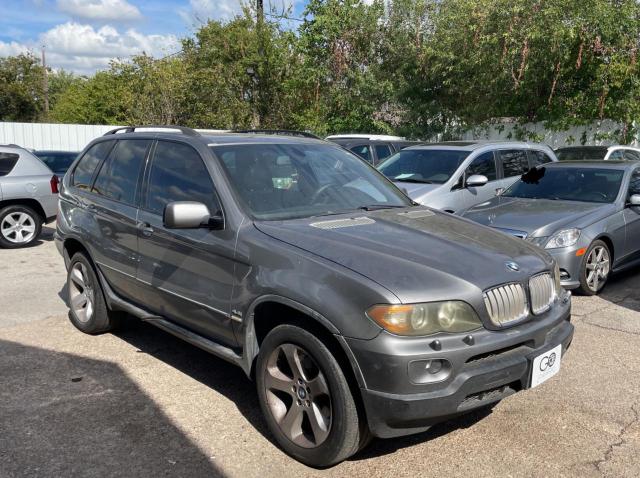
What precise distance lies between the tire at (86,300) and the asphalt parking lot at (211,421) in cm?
14

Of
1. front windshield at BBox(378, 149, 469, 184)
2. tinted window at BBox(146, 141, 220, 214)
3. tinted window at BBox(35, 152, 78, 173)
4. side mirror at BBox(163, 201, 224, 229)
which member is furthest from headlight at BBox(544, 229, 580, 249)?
tinted window at BBox(35, 152, 78, 173)

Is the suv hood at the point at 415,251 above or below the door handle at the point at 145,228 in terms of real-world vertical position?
above

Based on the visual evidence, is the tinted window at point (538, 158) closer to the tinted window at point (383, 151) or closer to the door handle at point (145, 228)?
the tinted window at point (383, 151)

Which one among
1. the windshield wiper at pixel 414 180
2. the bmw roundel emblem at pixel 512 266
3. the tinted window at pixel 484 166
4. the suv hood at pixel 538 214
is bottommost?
the suv hood at pixel 538 214

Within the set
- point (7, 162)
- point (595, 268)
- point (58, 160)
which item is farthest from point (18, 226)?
point (595, 268)

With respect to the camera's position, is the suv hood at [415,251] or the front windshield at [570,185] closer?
the suv hood at [415,251]

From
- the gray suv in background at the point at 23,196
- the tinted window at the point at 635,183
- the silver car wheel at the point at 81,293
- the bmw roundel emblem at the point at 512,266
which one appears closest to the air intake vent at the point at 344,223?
the bmw roundel emblem at the point at 512,266

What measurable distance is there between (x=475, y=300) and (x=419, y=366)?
1.51 feet

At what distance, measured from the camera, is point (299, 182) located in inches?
167

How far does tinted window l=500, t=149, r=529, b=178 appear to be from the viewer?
9625 mm

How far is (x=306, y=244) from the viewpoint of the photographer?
3430 mm

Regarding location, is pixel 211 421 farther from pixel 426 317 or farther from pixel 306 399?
pixel 426 317

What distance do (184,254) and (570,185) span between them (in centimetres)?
558

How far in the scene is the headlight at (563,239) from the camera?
6.55 metres
